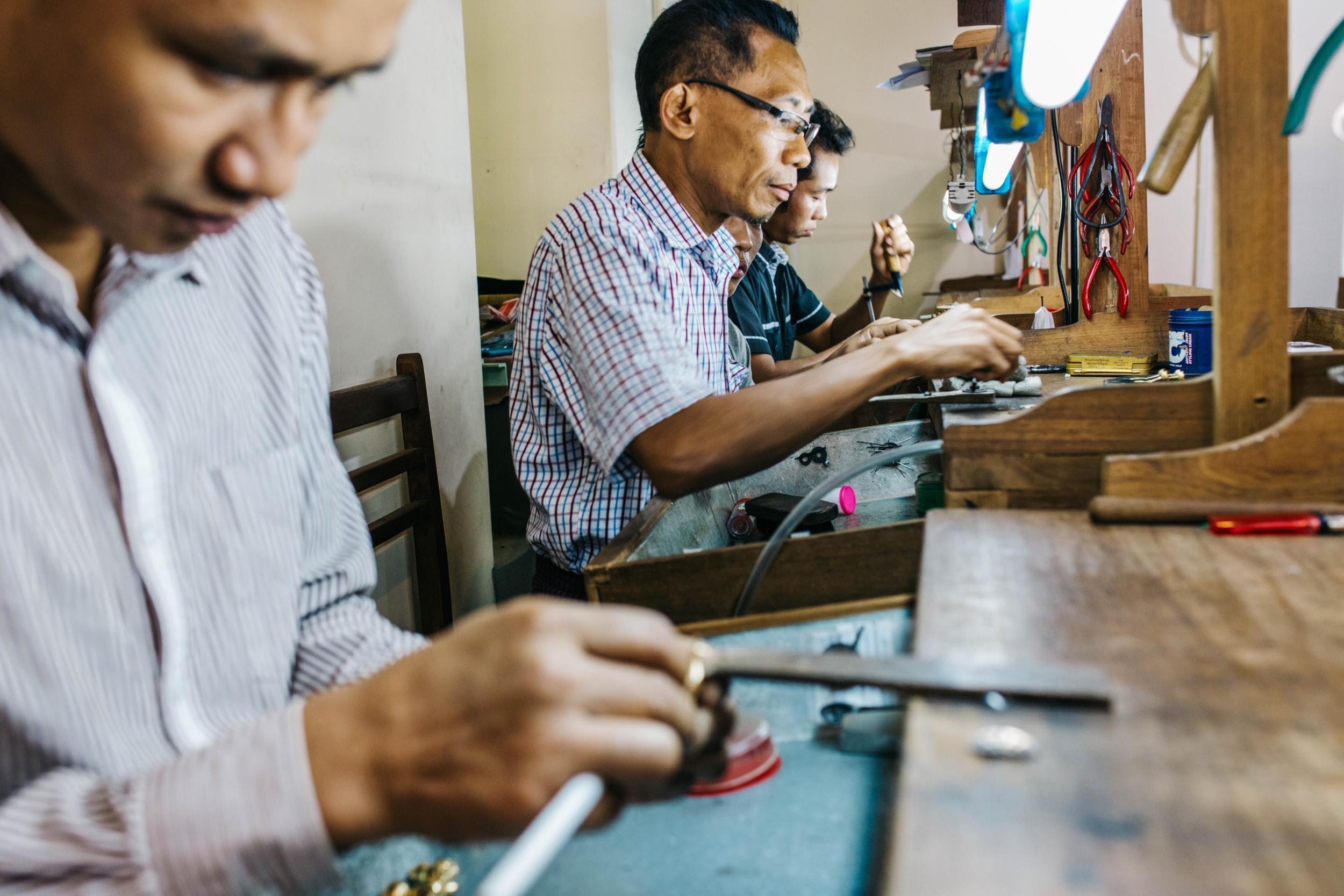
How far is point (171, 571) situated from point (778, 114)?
5.52 ft

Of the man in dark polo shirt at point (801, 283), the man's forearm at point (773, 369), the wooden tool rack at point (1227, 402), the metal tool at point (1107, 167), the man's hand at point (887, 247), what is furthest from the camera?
the man's hand at point (887, 247)

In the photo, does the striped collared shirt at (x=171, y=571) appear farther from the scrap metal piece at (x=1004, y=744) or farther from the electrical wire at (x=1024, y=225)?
the electrical wire at (x=1024, y=225)

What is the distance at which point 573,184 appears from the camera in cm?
376

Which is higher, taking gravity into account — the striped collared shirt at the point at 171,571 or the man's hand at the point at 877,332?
the man's hand at the point at 877,332

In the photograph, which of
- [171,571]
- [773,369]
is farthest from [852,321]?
[171,571]

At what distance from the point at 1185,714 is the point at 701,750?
27cm

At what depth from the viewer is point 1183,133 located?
1.04m

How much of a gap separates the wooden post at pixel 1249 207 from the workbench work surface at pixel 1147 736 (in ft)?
0.88

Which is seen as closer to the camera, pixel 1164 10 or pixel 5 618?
pixel 5 618

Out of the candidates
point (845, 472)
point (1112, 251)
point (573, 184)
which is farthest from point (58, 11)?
point (573, 184)

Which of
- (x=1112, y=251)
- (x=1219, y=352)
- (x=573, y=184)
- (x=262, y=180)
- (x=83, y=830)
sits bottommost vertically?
(x=83, y=830)

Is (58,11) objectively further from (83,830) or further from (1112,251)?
(1112,251)

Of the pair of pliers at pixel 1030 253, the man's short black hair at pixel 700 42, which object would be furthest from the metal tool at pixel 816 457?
the pair of pliers at pixel 1030 253

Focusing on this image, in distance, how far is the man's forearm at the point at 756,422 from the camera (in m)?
1.56
